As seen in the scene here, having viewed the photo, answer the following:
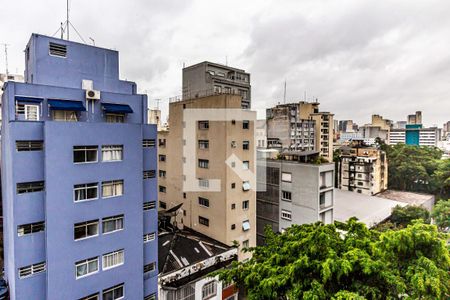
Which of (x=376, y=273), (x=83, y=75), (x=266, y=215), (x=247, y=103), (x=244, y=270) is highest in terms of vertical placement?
(x=247, y=103)

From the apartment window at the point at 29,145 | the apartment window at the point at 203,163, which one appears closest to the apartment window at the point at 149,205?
the apartment window at the point at 29,145

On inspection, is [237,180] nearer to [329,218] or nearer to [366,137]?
[329,218]

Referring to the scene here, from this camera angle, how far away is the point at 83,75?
12469 millimetres

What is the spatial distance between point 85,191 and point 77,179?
25.8 inches

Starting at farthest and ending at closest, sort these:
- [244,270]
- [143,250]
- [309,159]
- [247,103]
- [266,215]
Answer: [247,103] < [266,215] < [309,159] < [143,250] < [244,270]

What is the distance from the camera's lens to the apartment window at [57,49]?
1168 centimetres

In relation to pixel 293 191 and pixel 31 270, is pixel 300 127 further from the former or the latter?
pixel 31 270

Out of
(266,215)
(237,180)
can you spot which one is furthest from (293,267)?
(266,215)

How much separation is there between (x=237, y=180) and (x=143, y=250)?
827 cm

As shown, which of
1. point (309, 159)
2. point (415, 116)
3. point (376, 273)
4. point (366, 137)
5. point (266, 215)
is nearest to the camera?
point (376, 273)

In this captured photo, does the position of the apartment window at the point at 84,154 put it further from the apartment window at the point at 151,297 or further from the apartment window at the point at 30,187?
the apartment window at the point at 151,297

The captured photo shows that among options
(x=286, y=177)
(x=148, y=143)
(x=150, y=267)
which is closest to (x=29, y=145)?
(x=148, y=143)

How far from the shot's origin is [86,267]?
38.1ft

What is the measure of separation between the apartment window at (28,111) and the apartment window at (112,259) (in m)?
6.67
